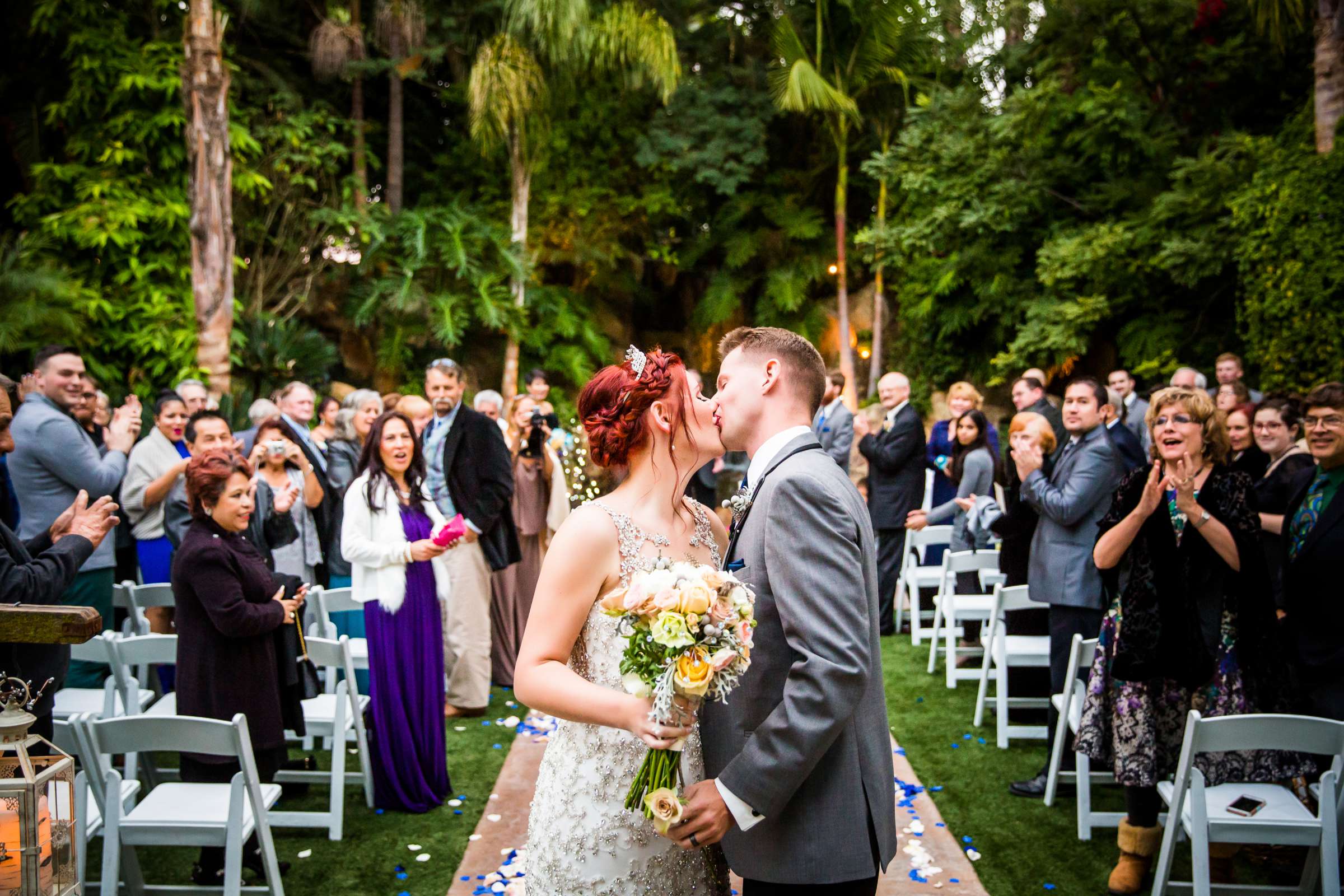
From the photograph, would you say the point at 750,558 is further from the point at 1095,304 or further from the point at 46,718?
the point at 1095,304

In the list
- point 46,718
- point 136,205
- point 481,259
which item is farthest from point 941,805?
point 481,259

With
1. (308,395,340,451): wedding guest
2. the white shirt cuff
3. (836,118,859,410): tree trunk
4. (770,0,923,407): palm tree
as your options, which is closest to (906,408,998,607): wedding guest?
(308,395,340,451): wedding guest

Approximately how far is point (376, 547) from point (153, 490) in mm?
2036

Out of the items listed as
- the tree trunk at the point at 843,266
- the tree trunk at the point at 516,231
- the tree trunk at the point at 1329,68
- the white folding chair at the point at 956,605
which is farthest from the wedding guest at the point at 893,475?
the tree trunk at the point at 516,231

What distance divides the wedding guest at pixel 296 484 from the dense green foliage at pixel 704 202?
4617 millimetres

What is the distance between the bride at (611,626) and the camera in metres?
2.09

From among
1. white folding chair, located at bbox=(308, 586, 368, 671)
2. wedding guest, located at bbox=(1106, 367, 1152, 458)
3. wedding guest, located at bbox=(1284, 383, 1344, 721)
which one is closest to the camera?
wedding guest, located at bbox=(1284, 383, 1344, 721)

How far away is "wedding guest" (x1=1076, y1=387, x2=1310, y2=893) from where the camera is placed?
335 centimetres

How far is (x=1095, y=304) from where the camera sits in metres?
11.5

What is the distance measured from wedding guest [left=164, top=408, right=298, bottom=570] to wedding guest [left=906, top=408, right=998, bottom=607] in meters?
4.44

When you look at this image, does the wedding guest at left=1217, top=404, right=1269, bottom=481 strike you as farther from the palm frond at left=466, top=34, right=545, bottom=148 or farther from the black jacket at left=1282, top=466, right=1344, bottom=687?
the palm frond at left=466, top=34, right=545, bottom=148

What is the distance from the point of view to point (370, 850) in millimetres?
4133

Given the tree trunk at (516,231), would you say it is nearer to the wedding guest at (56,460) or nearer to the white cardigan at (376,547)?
the wedding guest at (56,460)

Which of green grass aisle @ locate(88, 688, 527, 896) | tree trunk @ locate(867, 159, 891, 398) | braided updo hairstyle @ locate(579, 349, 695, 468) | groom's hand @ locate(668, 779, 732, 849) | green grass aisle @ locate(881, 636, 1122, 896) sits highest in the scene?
tree trunk @ locate(867, 159, 891, 398)
